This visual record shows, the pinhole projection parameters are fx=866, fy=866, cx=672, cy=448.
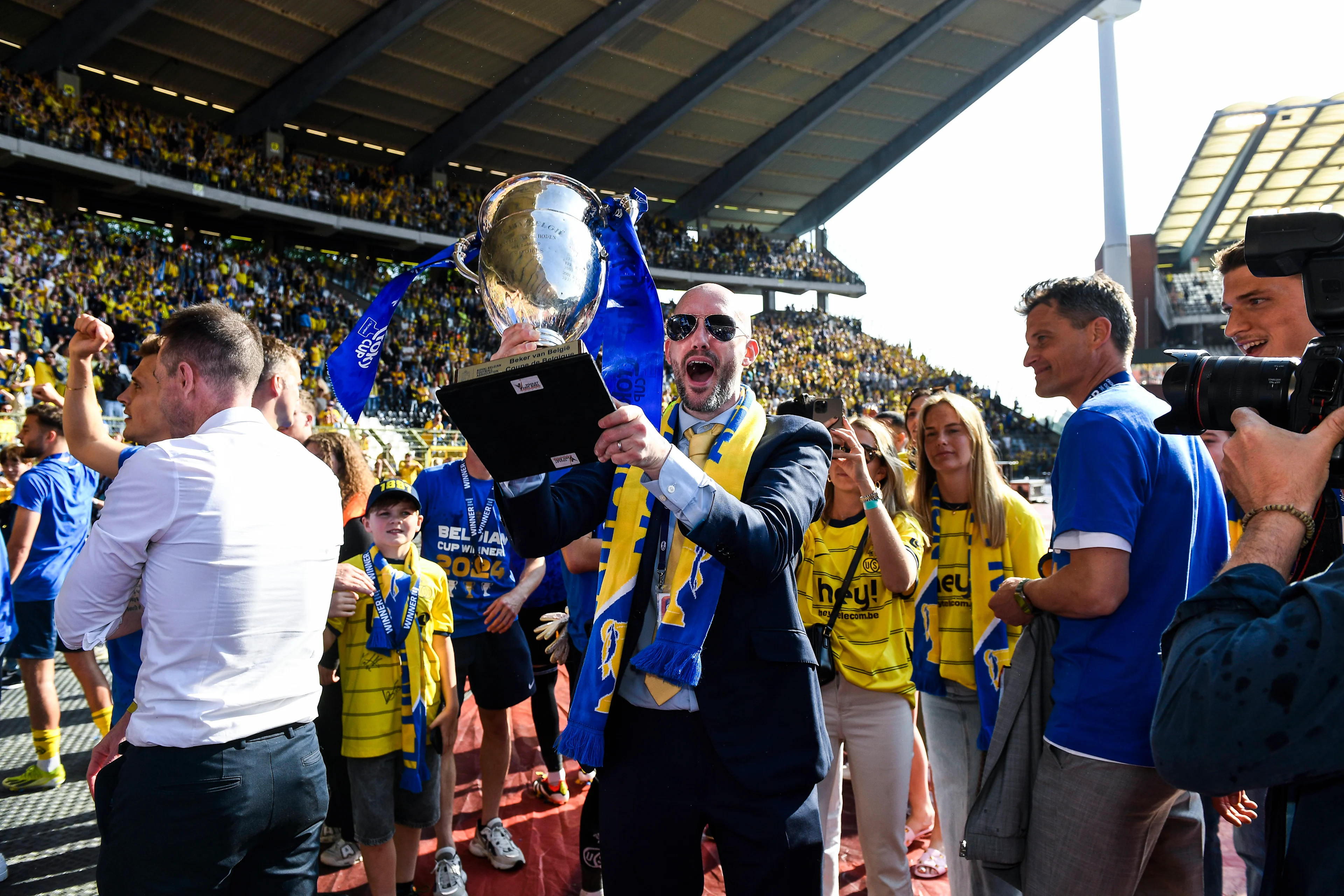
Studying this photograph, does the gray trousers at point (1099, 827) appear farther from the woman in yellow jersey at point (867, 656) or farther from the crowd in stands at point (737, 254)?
the crowd in stands at point (737, 254)

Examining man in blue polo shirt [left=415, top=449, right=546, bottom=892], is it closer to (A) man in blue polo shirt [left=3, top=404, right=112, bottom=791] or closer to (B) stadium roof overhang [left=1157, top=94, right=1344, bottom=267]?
(A) man in blue polo shirt [left=3, top=404, right=112, bottom=791]

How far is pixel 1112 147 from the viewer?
850 inches

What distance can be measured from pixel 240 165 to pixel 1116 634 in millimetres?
26829

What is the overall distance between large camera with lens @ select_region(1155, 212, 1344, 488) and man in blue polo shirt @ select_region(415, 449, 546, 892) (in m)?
3.28

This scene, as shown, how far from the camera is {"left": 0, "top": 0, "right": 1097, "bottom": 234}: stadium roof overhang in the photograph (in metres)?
20.8

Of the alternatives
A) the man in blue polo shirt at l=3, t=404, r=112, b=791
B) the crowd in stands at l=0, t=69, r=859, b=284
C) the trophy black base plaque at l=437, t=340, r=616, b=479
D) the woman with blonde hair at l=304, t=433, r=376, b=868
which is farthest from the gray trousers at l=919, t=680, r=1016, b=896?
the crowd in stands at l=0, t=69, r=859, b=284

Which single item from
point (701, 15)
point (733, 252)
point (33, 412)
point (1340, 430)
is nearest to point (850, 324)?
point (733, 252)

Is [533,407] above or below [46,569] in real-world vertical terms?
above

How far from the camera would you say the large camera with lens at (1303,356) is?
120cm

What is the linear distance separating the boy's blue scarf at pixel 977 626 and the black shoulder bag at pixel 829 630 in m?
0.25

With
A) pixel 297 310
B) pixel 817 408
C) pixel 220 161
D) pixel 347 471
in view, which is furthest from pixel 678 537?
pixel 220 161

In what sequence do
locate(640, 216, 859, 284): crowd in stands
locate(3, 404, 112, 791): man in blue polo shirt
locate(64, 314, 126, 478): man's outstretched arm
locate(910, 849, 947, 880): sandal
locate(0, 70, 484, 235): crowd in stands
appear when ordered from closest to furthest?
1. locate(64, 314, 126, 478): man's outstretched arm
2. locate(910, 849, 947, 880): sandal
3. locate(3, 404, 112, 791): man in blue polo shirt
4. locate(0, 70, 484, 235): crowd in stands
5. locate(640, 216, 859, 284): crowd in stands

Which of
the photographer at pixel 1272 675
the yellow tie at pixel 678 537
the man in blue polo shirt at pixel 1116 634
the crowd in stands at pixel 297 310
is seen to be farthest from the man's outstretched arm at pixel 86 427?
the crowd in stands at pixel 297 310

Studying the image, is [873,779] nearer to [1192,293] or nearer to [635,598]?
[635,598]
